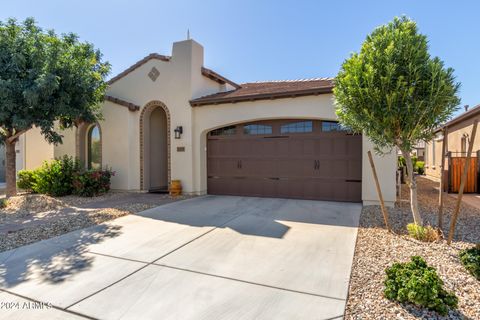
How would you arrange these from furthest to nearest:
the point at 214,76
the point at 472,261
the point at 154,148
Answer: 1. the point at 154,148
2. the point at 214,76
3. the point at 472,261

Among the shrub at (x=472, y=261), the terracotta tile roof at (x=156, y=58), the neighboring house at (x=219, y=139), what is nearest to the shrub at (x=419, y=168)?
the neighboring house at (x=219, y=139)

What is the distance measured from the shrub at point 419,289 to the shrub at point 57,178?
34.8 ft

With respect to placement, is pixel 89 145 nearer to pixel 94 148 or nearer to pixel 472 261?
pixel 94 148

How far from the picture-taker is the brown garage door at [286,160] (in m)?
8.82

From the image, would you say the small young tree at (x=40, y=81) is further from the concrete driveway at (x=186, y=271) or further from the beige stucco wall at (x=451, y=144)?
the beige stucco wall at (x=451, y=144)

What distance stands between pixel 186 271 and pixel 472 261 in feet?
12.5

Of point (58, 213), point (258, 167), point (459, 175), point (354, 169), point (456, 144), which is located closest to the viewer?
point (58, 213)

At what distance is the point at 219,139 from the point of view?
10.6 meters

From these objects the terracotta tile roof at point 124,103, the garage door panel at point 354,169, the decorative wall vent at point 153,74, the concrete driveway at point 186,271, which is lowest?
the concrete driveway at point 186,271

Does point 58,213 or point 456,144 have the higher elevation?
point 456,144

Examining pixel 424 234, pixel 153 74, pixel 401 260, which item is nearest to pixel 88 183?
pixel 153 74

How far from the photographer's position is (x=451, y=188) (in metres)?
11.6

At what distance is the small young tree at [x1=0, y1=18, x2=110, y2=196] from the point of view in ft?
25.6

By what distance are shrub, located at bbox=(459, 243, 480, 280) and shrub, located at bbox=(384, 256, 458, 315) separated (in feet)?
2.96
